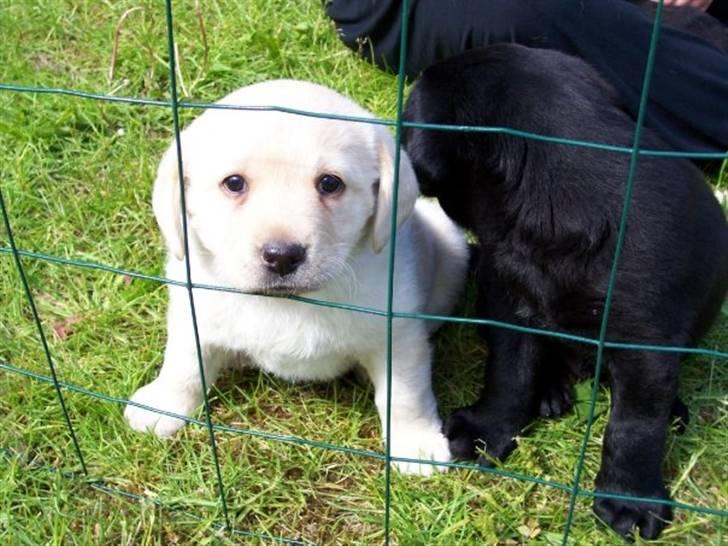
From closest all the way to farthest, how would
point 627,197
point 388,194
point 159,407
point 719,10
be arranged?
point 627,197 < point 388,194 < point 159,407 < point 719,10

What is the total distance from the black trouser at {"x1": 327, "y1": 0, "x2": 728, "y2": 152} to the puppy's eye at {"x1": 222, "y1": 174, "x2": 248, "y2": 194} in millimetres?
1639

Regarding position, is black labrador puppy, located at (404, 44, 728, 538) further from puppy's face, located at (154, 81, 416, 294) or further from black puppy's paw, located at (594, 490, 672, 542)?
puppy's face, located at (154, 81, 416, 294)

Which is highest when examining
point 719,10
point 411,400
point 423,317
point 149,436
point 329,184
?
point 329,184

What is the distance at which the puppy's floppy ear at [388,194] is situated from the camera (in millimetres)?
2100

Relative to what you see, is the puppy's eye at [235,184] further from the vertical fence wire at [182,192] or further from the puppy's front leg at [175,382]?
the puppy's front leg at [175,382]

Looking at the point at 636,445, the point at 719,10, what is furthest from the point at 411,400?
the point at 719,10

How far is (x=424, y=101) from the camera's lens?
2412 millimetres

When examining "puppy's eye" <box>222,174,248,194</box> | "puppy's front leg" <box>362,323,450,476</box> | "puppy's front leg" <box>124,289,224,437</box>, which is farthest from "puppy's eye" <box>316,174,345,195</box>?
"puppy's front leg" <box>124,289,224,437</box>

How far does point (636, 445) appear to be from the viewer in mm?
2283

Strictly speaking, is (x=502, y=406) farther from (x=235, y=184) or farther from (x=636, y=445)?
(x=235, y=184)

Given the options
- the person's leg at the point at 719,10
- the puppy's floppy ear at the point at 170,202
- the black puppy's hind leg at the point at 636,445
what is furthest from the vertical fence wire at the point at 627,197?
the person's leg at the point at 719,10

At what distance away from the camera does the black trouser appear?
11.0 feet

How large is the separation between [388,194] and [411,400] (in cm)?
58

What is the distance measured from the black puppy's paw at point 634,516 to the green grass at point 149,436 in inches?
1.1
